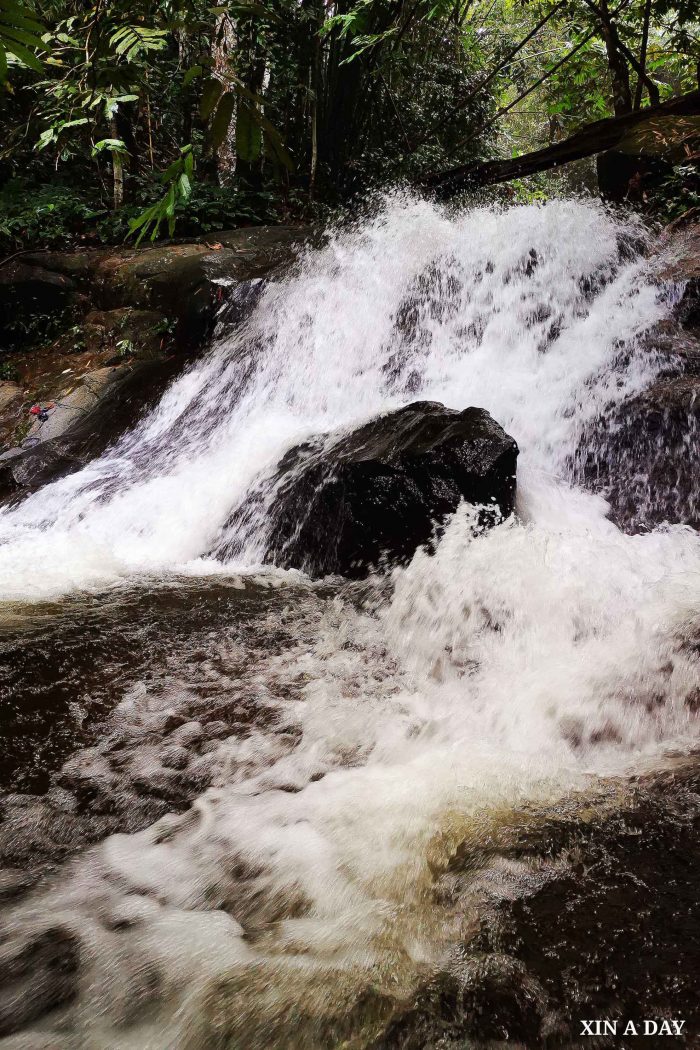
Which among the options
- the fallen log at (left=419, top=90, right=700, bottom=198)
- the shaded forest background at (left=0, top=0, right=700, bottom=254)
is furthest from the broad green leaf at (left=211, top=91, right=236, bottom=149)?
the fallen log at (left=419, top=90, right=700, bottom=198)

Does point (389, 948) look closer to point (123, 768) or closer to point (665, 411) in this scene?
point (123, 768)

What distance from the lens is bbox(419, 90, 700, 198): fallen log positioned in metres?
7.40

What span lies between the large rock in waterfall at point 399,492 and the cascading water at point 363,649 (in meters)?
0.20

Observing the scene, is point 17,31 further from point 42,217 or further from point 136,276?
point 42,217

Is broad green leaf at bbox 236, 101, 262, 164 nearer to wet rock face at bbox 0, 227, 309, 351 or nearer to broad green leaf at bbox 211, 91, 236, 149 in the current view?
broad green leaf at bbox 211, 91, 236, 149

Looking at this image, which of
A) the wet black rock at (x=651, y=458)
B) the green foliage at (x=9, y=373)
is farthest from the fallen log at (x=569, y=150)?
the green foliage at (x=9, y=373)

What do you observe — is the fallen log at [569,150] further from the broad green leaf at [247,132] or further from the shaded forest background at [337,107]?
the broad green leaf at [247,132]

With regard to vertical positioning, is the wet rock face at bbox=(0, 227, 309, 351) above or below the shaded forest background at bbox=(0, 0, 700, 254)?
below

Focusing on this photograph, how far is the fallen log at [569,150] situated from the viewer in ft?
24.3

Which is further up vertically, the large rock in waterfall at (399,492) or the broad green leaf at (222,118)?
the broad green leaf at (222,118)

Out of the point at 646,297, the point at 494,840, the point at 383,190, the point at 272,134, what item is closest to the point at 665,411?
the point at 646,297

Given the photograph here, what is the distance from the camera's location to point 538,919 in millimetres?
1551

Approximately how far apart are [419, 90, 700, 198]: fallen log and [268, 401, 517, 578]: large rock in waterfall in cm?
562

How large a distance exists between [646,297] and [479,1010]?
5950 mm
